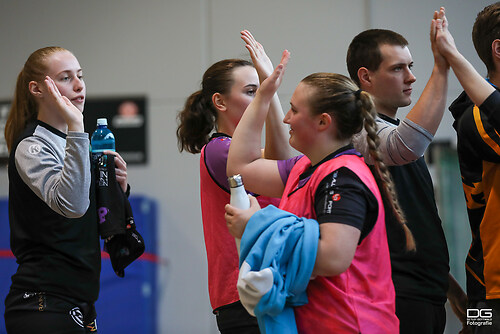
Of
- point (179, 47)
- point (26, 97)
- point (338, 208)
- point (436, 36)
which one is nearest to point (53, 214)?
point (26, 97)

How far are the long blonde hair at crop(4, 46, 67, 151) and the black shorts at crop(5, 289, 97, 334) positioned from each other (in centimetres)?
55

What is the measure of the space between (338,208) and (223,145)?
78 centimetres

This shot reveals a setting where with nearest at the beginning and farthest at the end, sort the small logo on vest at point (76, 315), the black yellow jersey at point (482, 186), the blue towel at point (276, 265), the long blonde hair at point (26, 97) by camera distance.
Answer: the blue towel at point (276, 265)
the black yellow jersey at point (482, 186)
the small logo on vest at point (76, 315)
the long blonde hair at point (26, 97)

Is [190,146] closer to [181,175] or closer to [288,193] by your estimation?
[288,193]

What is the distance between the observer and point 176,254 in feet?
15.4

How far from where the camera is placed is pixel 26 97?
7.16ft

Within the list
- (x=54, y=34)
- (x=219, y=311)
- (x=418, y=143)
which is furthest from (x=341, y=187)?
(x=54, y=34)

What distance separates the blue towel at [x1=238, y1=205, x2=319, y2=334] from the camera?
140 centimetres

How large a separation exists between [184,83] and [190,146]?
238 centimetres

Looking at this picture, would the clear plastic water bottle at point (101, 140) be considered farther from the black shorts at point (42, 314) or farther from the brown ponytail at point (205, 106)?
the black shorts at point (42, 314)

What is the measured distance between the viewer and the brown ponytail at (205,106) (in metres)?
2.32

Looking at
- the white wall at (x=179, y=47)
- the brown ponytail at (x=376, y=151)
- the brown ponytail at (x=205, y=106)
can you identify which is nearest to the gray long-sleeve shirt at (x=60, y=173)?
the brown ponytail at (x=205, y=106)

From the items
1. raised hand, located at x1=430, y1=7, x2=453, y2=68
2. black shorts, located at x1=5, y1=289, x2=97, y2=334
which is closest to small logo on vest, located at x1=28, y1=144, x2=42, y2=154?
black shorts, located at x1=5, y1=289, x2=97, y2=334

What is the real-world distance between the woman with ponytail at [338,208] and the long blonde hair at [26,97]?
87 cm
